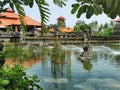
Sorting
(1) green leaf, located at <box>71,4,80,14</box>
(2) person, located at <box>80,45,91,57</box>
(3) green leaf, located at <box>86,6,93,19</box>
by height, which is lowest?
(2) person, located at <box>80,45,91,57</box>

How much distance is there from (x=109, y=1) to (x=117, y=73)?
40.3 feet

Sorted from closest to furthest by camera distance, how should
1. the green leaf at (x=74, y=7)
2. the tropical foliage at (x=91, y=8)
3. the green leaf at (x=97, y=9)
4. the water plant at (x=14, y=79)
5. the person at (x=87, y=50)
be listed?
1. the tropical foliage at (x=91, y=8)
2. the green leaf at (x=97, y=9)
3. the green leaf at (x=74, y=7)
4. the water plant at (x=14, y=79)
5. the person at (x=87, y=50)

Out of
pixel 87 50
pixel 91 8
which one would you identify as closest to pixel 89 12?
pixel 91 8

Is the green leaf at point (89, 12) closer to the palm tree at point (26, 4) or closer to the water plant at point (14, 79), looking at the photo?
the palm tree at point (26, 4)

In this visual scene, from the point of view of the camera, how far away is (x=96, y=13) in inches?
89.2

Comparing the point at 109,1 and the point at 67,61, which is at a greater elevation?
the point at 109,1

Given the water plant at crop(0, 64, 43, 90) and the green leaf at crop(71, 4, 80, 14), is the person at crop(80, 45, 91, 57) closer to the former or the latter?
the water plant at crop(0, 64, 43, 90)

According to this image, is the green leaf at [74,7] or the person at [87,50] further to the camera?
the person at [87,50]

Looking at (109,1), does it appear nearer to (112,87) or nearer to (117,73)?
(112,87)

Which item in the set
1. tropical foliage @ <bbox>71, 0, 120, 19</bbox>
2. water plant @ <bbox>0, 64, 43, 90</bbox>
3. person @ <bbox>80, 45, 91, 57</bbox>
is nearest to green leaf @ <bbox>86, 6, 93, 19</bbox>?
tropical foliage @ <bbox>71, 0, 120, 19</bbox>

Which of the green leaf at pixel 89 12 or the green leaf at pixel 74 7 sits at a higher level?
the green leaf at pixel 74 7

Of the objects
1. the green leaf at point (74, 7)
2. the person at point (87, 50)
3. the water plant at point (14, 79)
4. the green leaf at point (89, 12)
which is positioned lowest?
the person at point (87, 50)

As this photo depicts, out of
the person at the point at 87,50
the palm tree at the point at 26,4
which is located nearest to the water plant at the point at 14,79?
the palm tree at the point at 26,4

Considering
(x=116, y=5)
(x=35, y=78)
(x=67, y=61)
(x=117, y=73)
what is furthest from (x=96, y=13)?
(x=67, y=61)
